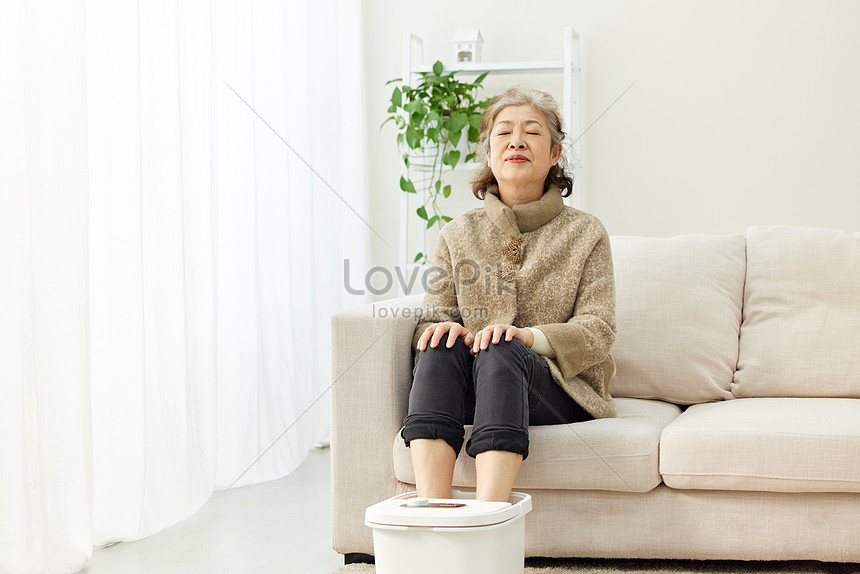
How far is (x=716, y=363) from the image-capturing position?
1958 mm

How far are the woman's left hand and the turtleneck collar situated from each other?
12.6 inches

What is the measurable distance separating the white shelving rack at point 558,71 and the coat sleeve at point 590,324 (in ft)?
3.30

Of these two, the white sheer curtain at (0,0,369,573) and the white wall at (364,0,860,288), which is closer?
the white sheer curtain at (0,0,369,573)

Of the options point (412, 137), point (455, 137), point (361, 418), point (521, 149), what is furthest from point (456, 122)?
point (361, 418)

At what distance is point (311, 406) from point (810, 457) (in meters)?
1.65

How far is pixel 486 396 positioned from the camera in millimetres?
1496

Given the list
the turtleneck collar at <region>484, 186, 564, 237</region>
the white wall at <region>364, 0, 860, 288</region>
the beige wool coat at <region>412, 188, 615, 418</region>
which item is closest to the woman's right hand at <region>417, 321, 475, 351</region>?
the beige wool coat at <region>412, 188, 615, 418</region>

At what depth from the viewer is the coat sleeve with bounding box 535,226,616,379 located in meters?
1.65

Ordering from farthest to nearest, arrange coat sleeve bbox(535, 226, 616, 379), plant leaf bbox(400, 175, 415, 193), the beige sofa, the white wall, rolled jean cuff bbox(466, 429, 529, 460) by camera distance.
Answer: plant leaf bbox(400, 175, 415, 193), the white wall, coat sleeve bbox(535, 226, 616, 379), the beige sofa, rolled jean cuff bbox(466, 429, 529, 460)

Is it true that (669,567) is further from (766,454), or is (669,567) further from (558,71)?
(558,71)

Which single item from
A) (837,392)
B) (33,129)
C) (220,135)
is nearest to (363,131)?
(220,135)

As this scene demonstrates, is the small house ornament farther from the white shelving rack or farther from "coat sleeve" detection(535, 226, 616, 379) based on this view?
"coat sleeve" detection(535, 226, 616, 379)

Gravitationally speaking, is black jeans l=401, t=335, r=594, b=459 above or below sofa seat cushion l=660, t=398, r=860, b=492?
above

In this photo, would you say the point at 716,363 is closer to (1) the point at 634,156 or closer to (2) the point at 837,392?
(2) the point at 837,392
